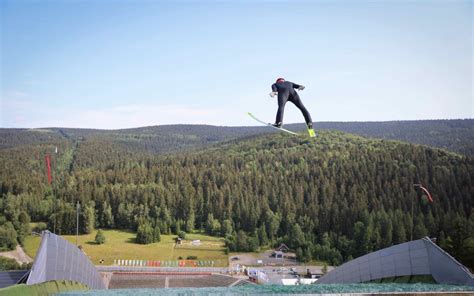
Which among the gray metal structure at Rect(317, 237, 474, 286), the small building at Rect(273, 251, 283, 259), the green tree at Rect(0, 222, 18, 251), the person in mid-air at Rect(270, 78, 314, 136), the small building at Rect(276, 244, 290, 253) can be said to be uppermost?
the person in mid-air at Rect(270, 78, 314, 136)

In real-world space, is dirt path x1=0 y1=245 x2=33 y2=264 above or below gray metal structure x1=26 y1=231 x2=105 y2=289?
below

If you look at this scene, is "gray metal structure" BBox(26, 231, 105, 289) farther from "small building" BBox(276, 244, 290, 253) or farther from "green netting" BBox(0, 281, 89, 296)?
"small building" BBox(276, 244, 290, 253)

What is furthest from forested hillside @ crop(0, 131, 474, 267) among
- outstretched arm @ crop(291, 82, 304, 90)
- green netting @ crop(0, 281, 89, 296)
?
green netting @ crop(0, 281, 89, 296)

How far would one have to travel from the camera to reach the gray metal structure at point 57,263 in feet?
77.8

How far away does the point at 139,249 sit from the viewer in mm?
98750

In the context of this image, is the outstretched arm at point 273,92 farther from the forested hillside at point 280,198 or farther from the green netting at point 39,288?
the forested hillside at point 280,198

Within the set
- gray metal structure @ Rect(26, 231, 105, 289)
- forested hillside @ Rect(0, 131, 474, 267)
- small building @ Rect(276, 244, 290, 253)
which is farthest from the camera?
small building @ Rect(276, 244, 290, 253)

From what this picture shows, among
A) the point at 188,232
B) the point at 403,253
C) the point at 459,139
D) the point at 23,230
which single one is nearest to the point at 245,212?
the point at 188,232

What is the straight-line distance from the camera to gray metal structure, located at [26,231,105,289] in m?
23.7

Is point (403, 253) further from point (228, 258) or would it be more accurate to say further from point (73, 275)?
point (228, 258)

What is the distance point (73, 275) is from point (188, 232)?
8315 centimetres

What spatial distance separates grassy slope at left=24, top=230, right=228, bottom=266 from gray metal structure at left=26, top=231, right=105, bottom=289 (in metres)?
57.8

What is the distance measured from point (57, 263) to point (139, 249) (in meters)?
73.1

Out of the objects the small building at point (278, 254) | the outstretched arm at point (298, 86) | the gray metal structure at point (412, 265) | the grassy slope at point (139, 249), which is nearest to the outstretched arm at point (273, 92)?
the outstretched arm at point (298, 86)
